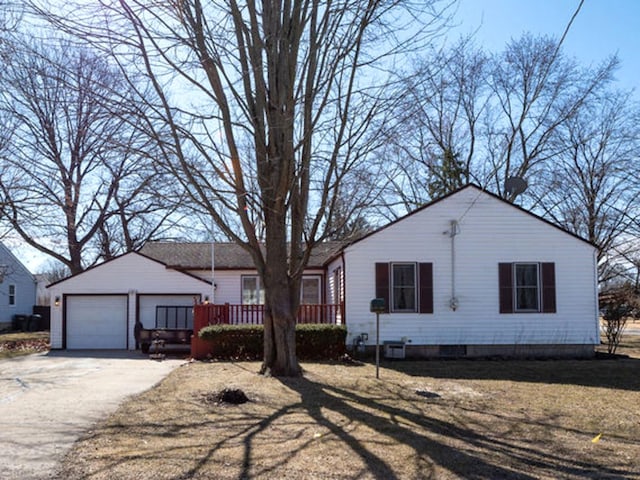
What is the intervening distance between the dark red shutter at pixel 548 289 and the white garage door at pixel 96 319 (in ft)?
45.2

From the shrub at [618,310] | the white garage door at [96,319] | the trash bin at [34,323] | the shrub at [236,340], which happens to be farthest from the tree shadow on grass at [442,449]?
the trash bin at [34,323]

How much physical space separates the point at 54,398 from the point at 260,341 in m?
6.95

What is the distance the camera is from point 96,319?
21.5 meters

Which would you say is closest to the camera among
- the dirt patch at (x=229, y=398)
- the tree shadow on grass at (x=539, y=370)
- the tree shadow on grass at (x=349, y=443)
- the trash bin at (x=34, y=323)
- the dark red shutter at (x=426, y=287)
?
the tree shadow on grass at (x=349, y=443)

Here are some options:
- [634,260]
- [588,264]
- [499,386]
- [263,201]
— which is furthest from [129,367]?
[634,260]

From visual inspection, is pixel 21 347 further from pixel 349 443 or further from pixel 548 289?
pixel 349 443

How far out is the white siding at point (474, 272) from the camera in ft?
56.1

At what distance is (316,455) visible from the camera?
6.32m

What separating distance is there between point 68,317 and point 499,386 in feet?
51.1

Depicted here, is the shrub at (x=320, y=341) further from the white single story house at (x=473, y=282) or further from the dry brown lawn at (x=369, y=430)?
the dry brown lawn at (x=369, y=430)

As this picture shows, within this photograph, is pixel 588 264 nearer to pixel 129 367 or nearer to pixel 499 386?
pixel 499 386

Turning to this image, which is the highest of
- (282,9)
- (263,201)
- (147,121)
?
(282,9)

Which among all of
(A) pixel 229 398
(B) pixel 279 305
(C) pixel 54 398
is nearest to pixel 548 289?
(B) pixel 279 305

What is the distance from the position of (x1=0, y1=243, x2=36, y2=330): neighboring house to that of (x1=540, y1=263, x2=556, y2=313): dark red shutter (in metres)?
30.2
